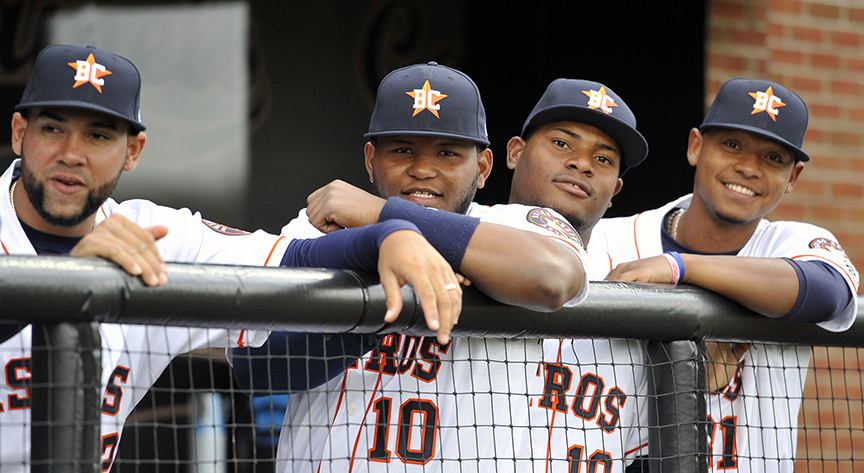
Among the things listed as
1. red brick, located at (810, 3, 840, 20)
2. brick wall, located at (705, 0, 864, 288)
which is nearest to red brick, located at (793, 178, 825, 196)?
brick wall, located at (705, 0, 864, 288)

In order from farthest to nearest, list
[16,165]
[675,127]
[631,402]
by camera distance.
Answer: [675,127] < [16,165] < [631,402]

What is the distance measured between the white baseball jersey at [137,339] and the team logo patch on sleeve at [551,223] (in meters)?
0.47

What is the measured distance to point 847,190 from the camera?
3.78 metres

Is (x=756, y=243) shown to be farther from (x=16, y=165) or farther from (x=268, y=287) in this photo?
(x=16, y=165)

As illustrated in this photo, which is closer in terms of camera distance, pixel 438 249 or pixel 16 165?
pixel 438 249

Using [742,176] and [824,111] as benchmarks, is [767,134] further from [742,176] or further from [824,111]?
[824,111]

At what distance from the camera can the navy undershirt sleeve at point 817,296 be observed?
165 centimetres

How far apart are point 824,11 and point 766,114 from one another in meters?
1.63

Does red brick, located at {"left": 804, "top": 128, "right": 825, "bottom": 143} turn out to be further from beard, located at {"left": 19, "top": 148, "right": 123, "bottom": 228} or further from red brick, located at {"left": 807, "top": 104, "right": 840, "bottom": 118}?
beard, located at {"left": 19, "top": 148, "right": 123, "bottom": 228}

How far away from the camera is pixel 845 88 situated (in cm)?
381

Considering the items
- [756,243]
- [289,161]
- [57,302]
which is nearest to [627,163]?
[756,243]

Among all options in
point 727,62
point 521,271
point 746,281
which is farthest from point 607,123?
point 727,62

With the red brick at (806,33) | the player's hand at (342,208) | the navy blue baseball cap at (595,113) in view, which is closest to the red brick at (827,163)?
the red brick at (806,33)

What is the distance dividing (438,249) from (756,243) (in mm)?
1385
